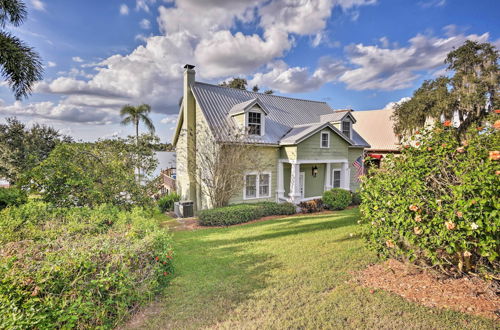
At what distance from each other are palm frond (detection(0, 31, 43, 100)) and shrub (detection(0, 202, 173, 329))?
421 inches

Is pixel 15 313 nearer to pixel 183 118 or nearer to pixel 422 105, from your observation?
pixel 183 118

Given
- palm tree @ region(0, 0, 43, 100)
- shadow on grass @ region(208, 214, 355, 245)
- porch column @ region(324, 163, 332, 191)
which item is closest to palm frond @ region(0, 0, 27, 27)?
palm tree @ region(0, 0, 43, 100)

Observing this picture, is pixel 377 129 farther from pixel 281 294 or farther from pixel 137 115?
pixel 281 294

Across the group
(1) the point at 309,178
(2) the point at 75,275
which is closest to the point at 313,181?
(1) the point at 309,178

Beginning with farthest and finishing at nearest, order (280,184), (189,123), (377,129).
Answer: (377,129) < (189,123) < (280,184)

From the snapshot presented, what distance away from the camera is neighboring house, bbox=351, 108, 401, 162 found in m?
30.0

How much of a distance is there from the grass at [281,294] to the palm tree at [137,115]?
22785 mm

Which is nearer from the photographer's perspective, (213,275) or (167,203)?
(213,275)

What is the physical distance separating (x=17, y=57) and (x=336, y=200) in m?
17.8

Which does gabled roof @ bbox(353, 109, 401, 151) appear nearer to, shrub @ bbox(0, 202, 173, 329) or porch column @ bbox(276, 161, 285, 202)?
porch column @ bbox(276, 161, 285, 202)


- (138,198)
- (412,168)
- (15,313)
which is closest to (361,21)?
(412,168)

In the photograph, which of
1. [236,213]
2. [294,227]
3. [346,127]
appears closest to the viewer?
[294,227]

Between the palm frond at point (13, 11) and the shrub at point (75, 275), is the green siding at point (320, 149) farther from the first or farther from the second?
the palm frond at point (13, 11)

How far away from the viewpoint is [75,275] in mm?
2965
